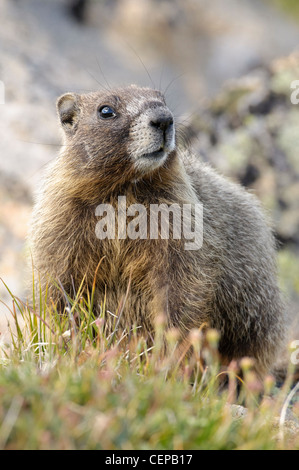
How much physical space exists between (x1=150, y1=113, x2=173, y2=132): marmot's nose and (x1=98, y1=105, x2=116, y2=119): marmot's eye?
47 cm

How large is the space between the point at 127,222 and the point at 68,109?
1.33 metres

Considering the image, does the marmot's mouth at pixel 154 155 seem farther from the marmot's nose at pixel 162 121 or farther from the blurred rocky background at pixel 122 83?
the blurred rocky background at pixel 122 83

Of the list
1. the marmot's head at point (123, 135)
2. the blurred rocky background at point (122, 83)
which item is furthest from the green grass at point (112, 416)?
the blurred rocky background at point (122, 83)

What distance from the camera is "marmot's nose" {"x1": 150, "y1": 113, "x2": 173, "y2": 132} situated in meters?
5.22

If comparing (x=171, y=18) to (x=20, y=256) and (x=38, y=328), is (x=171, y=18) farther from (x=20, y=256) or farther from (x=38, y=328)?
(x=38, y=328)

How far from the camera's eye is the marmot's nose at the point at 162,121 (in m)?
5.22

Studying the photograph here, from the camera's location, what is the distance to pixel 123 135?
5.38 meters

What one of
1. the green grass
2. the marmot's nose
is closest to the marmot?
the marmot's nose

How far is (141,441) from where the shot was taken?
310 centimetres

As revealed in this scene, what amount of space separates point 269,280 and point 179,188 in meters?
1.48

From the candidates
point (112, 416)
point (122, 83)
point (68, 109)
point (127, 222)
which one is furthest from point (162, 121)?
point (122, 83)

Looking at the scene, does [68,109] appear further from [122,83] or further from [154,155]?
[122,83]

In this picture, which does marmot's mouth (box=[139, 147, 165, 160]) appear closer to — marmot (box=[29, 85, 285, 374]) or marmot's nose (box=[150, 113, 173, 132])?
marmot (box=[29, 85, 285, 374])

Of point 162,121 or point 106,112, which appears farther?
point 106,112
